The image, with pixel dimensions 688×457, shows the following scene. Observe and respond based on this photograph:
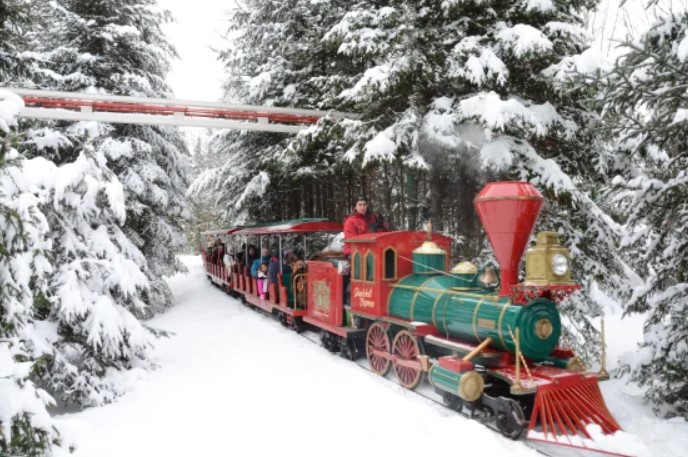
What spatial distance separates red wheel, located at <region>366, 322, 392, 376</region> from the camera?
333 inches

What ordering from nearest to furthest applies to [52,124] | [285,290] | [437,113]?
1. [437,113]
2. [285,290]
3. [52,124]

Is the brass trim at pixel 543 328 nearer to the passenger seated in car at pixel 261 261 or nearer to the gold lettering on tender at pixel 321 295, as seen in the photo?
the gold lettering on tender at pixel 321 295

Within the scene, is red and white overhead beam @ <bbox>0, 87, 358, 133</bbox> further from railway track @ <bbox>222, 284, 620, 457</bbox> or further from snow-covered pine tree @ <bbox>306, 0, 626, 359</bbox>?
railway track @ <bbox>222, 284, 620, 457</bbox>

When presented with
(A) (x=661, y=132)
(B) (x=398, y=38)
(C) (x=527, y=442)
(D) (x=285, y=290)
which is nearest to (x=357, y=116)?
(B) (x=398, y=38)

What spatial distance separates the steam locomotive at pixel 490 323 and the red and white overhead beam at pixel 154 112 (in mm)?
4410

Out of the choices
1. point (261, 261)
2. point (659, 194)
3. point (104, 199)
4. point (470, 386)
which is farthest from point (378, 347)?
point (261, 261)

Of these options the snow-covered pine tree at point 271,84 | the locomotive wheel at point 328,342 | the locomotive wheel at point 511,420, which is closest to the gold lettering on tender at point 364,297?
the locomotive wheel at point 328,342

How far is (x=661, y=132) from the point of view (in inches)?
213

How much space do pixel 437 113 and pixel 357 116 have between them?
8.01 ft

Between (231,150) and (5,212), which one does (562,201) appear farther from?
(231,150)

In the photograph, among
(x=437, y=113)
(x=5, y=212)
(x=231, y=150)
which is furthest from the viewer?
(x=231, y=150)

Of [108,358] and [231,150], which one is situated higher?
[231,150]

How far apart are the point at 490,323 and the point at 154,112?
10.4 m

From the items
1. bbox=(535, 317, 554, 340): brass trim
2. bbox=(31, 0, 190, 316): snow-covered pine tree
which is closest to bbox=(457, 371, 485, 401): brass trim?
bbox=(535, 317, 554, 340): brass trim
